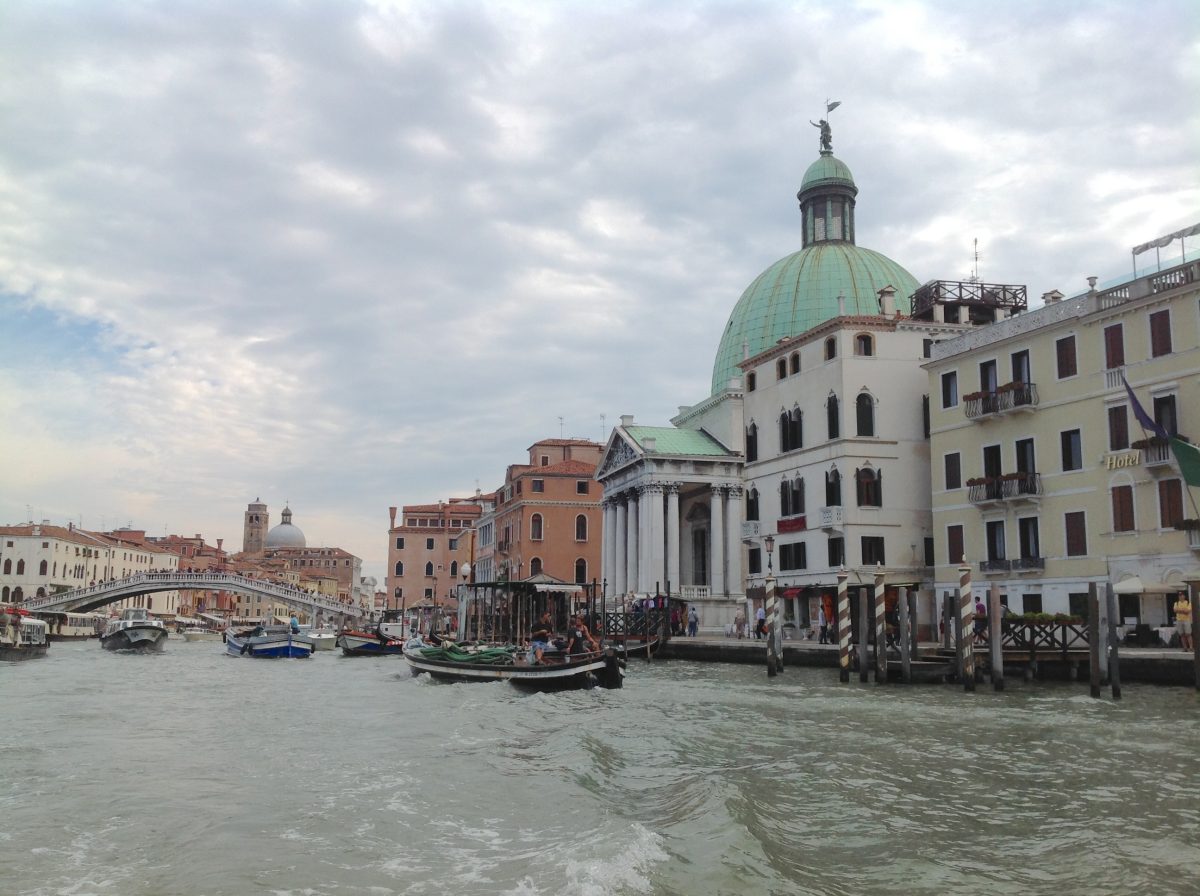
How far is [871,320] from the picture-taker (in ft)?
115

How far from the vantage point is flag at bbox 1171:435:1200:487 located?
68.7 ft

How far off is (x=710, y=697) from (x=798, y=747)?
276 inches

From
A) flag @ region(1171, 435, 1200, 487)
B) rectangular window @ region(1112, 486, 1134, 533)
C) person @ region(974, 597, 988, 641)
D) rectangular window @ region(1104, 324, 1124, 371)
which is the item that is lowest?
person @ region(974, 597, 988, 641)

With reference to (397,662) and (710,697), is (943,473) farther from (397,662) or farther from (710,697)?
(397,662)

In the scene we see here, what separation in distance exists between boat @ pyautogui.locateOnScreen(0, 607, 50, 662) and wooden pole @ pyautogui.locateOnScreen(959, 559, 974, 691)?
3104 cm

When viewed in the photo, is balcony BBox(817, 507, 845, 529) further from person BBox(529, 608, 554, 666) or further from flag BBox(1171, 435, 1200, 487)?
flag BBox(1171, 435, 1200, 487)

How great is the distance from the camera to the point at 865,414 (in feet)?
114

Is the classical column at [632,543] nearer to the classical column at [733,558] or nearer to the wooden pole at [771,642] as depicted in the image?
the classical column at [733,558]

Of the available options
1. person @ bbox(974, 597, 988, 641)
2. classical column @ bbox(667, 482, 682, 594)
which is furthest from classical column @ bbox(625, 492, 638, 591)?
person @ bbox(974, 597, 988, 641)

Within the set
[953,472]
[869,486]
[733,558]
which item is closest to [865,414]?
[869,486]

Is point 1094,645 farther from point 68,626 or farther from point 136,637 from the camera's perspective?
point 68,626

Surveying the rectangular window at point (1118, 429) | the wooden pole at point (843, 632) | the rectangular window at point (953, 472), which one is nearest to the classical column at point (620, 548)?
the rectangular window at point (953, 472)

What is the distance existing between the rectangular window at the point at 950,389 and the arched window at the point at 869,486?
13.9 ft

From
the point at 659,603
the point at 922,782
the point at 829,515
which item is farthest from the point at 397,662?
the point at 922,782
